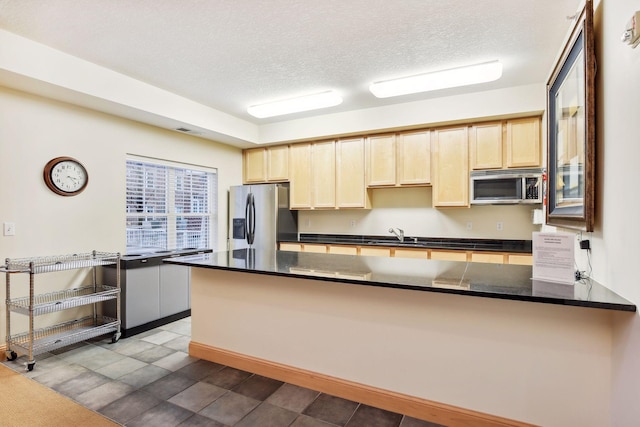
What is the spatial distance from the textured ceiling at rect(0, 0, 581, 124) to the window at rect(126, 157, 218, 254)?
1.19 metres

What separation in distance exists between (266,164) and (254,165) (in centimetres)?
24

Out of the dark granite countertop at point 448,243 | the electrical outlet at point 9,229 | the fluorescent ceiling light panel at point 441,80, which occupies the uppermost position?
the fluorescent ceiling light panel at point 441,80

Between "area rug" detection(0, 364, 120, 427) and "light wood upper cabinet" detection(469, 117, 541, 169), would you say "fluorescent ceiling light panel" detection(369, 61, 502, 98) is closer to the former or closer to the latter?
"light wood upper cabinet" detection(469, 117, 541, 169)

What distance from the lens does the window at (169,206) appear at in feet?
12.8

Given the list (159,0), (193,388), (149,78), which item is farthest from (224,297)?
(149,78)

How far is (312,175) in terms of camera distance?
16.1 ft

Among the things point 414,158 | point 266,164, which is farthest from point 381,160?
point 266,164

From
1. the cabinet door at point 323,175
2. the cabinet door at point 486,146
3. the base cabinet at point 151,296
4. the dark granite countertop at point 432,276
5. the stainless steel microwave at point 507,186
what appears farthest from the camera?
the cabinet door at point 323,175

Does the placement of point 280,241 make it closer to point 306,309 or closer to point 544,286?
point 306,309

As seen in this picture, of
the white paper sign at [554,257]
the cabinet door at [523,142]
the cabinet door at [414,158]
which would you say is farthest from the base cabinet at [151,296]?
the cabinet door at [523,142]

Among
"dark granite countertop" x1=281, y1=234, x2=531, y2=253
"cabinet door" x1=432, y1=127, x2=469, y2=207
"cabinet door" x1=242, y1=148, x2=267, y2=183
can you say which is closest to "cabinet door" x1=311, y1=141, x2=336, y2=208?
"dark granite countertop" x1=281, y1=234, x2=531, y2=253

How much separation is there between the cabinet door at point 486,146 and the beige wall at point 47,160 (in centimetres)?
384

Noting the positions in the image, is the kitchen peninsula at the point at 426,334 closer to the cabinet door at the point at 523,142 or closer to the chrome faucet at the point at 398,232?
the cabinet door at the point at 523,142

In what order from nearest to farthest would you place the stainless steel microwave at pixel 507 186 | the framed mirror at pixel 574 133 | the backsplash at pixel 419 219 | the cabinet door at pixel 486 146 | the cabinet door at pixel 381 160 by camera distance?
1. the framed mirror at pixel 574 133
2. the stainless steel microwave at pixel 507 186
3. the cabinet door at pixel 486 146
4. the backsplash at pixel 419 219
5. the cabinet door at pixel 381 160
